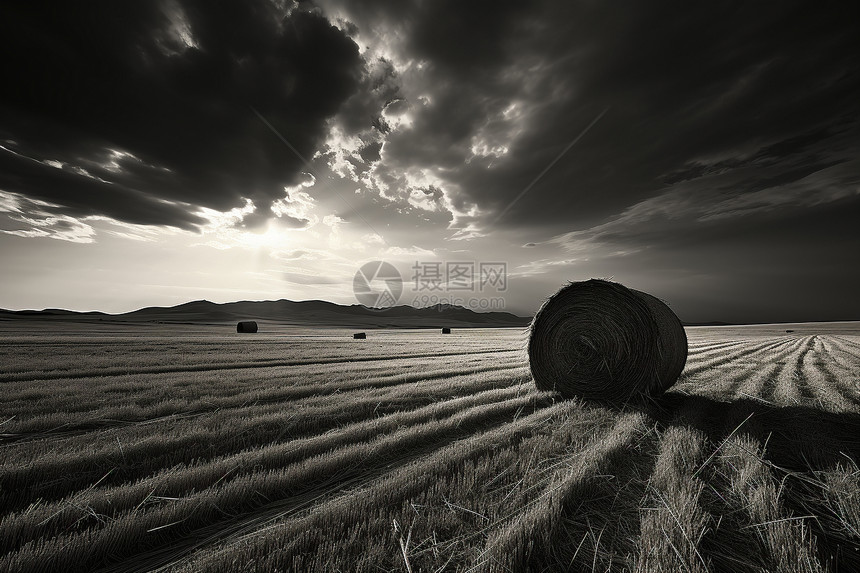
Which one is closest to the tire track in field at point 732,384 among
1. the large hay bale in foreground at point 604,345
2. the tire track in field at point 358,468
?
the large hay bale in foreground at point 604,345

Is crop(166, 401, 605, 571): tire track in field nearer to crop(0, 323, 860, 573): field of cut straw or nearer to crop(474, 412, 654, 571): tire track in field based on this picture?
crop(0, 323, 860, 573): field of cut straw

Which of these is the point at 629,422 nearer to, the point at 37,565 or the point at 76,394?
the point at 37,565

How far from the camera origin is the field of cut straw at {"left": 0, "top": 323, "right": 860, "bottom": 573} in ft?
7.38

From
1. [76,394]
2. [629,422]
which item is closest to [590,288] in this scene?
[629,422]

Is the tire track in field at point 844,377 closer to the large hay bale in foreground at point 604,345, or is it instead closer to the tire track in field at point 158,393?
the large hay bale in foreground at point 604,345

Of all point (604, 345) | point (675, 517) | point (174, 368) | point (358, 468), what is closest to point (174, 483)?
point (358, 468)

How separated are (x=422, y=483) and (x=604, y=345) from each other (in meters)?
5.37

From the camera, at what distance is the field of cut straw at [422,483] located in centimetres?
225

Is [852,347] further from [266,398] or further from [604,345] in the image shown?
[266,398]

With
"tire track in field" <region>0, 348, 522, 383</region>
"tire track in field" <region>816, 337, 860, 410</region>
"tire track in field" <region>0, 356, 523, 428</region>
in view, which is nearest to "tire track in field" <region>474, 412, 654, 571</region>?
"tire track in field" <region>0, 356, 523, 428</region>

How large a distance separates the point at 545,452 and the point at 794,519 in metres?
1.90

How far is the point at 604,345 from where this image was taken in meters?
7.21

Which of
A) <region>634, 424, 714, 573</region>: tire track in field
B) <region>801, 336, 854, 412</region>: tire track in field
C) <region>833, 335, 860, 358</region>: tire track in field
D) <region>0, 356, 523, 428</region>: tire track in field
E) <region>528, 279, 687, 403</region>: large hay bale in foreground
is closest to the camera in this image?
<region>634, 424, 714, 573</region>: tire track in field

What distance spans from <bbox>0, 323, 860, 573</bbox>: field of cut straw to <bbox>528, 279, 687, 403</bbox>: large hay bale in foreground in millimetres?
575
